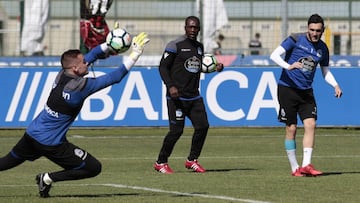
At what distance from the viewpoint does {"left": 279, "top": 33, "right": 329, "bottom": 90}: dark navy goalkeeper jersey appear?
601 inches

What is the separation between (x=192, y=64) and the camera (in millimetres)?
16250

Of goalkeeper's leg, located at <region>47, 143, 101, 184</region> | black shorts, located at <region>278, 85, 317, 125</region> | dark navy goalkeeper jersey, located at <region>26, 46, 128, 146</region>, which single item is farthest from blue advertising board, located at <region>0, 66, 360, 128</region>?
dark navy goalkeeper jersey, located at <region>26, 46, 128, 146</region>

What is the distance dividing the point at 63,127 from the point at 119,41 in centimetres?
117

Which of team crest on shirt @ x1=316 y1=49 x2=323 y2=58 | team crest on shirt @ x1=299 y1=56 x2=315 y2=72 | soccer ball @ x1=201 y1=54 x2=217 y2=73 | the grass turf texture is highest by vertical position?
team crest on shirt @ x1=316 y1=49 x2=323 y2=58

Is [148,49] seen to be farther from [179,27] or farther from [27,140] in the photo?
[27,140]

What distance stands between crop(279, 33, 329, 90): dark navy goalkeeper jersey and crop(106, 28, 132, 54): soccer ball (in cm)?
331

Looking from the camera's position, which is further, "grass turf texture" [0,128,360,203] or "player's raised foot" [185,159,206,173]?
"player's raised foot" [185,159,206,173]

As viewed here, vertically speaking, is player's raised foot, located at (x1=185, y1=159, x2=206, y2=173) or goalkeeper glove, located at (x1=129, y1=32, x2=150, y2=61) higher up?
goalkeeper glove, located at (x1=129, y1=32, x2=150, y2=61)

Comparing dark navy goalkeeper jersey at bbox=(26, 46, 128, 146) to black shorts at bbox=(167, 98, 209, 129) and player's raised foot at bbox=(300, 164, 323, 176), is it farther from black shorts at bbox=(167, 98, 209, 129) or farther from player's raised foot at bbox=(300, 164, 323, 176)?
black shorts at bbox=(167, 98, 209, 129)

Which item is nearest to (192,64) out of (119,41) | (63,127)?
(119,41)

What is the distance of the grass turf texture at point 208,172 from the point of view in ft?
41.2

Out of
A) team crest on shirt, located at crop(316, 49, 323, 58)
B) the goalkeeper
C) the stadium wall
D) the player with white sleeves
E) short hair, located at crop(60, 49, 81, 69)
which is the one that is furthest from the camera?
the stadium wall

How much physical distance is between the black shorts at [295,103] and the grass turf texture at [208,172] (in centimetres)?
80

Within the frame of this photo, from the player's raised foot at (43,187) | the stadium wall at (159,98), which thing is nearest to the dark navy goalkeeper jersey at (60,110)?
the player's raised foot at (43,187)
